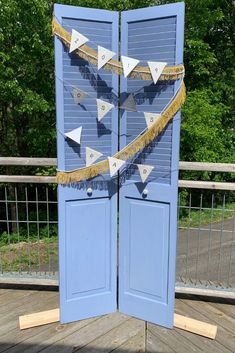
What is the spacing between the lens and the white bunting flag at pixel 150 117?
2709mm

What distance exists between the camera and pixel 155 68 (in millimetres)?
2629

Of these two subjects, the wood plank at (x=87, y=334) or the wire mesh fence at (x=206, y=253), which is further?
the wire mesh fence at (x=206, y=253)

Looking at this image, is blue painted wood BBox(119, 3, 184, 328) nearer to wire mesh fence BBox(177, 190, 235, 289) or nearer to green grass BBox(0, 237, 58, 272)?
wire mesh fence BBox(177, 190, 235, 289)

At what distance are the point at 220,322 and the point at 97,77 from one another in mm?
2140

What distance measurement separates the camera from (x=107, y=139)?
2.91 m

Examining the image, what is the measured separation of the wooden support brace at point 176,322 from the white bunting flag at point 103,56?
1949 millimetres

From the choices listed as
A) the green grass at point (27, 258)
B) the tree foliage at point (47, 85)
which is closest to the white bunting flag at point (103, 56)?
the green grass at point (27, 258)

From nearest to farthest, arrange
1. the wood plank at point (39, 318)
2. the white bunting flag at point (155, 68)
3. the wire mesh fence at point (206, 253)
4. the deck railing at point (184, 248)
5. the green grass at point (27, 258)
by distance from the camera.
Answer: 1. the white bunting flag at point (155, 68)
2. the wood plank at point (39, 318)
3. the deck railing at point (184, 248)
4. the wire mesh fence at point (206, 253)
5. the green grass at point (27, 258)

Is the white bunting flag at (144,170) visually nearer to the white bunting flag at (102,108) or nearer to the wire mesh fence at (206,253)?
the white bunting flag at (102,108)

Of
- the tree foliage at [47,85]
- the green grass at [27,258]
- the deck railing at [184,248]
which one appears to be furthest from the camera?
the tree foliage at [47,85]

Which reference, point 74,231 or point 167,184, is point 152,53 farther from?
point 74,231

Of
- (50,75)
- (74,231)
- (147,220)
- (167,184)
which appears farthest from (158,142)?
(50,75)

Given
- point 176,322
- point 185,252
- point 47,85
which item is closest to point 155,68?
point 176,322

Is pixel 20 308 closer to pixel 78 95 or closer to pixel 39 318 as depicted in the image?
pixel 39 318
